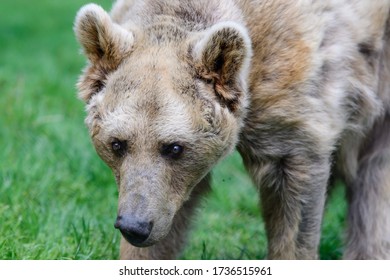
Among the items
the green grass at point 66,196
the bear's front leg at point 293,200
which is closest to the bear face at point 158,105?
the bear's front leg at point 293,200

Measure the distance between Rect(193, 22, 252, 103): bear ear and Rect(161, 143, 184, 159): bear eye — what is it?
0.39 metres

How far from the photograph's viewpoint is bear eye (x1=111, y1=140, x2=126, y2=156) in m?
4.64

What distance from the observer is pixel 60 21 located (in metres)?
13.9

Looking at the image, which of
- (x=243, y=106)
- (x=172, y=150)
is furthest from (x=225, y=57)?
(x=172, y=150)

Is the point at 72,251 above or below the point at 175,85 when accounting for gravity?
below

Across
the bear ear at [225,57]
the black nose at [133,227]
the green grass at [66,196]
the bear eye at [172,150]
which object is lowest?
the green grass at [66,196]

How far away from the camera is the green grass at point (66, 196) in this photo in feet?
18.8

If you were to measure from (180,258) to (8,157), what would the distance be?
1862 mm

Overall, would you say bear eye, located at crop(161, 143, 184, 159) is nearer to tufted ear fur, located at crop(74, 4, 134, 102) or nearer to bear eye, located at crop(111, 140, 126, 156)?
bear eye, located at crop(111, 140, 126, 156)

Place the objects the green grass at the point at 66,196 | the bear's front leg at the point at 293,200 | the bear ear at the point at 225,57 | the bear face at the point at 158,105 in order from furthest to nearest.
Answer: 1. the green grass at the point at 66,196
2. the bear's front leg at the point at 293,200
3. the bear ear at the point at 225,57
4. the bear face at the point at 158,105

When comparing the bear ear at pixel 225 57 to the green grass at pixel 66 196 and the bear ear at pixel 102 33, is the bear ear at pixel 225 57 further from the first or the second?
the green grass at pixel 66 196

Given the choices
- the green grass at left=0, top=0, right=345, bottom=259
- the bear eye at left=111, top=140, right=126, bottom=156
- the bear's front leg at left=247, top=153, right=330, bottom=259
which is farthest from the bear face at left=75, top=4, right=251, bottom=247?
the green grass at left=0, top=0, right=345, bottom=259
